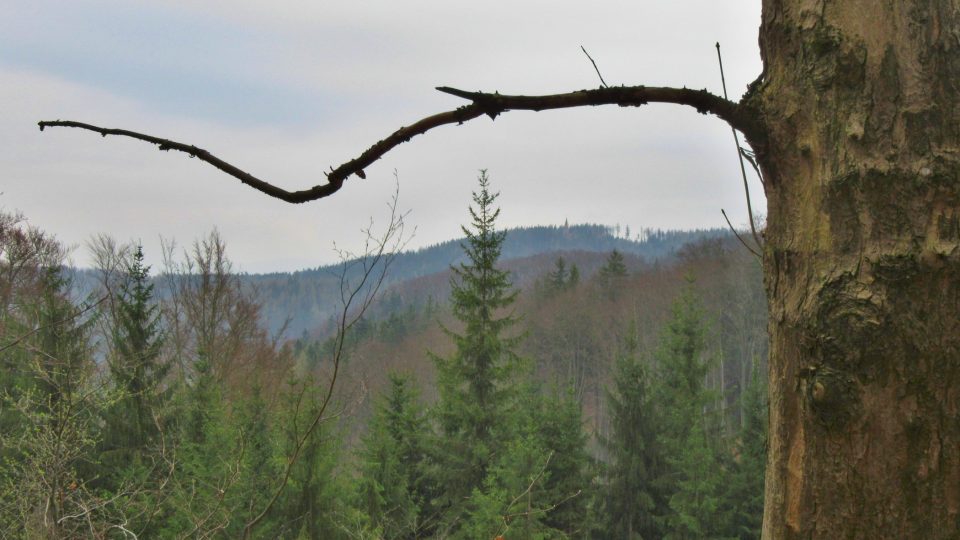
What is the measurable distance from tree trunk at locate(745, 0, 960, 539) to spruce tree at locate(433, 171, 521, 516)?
15207mm

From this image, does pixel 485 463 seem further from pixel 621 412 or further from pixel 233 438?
pixel 233 438

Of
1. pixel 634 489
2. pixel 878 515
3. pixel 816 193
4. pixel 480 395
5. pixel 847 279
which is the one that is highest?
pixel 816 193

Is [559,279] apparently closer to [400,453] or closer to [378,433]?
[400,453]

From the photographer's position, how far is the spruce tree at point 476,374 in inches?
633

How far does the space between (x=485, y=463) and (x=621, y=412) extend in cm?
452

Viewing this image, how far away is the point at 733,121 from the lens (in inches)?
45.6

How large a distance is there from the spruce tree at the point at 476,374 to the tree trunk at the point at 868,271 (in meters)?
15.2

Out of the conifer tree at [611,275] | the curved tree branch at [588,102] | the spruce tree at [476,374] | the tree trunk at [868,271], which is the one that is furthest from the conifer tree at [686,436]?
the conifer tree at [611,275]

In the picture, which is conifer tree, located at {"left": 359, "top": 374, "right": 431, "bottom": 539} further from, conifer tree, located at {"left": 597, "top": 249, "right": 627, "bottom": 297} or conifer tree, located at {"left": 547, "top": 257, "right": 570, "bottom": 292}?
conifer tree, located at {"left": 547, "top": 257, "right": 570, "bottom": 292}

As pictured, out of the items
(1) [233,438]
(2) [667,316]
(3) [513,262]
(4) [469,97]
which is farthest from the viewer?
(3) [513,262]

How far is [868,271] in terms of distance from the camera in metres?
1.03

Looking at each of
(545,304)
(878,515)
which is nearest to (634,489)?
(878,515)

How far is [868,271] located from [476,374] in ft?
52.8

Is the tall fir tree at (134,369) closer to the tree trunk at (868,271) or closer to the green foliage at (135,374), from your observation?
the green foliage at (135,374)
